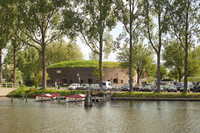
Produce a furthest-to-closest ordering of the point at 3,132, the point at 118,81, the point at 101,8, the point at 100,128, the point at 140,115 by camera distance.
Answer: the point at 118,81 → the point at 101,8 → the point at 140,115 → the point at 100,128 → the point at 3,132

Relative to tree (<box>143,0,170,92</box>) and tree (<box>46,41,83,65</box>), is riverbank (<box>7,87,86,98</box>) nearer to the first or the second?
tree (<box>143,0,170,92</box>)

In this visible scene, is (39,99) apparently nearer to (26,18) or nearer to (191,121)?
(26,18)

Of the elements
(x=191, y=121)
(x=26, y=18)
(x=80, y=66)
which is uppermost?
(x=26, y=18)

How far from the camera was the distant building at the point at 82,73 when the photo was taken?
84375 mm

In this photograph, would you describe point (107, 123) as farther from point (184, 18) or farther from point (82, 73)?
point (82, 73)

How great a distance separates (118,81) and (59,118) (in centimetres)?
5887

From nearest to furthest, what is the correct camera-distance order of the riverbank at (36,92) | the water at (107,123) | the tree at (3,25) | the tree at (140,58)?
1. the water at (107,123)
2. the tree at (3,25)
3. the riverbank at (36,92)
4. the tree at (140,58)

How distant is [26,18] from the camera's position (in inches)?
1992

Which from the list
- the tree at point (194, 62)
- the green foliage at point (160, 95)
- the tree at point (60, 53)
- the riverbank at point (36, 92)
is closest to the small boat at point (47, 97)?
the riverbank at point (36, 92)

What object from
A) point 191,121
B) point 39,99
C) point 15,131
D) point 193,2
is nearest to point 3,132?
point 15,131

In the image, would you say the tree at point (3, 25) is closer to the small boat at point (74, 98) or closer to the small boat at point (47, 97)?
the small boat at point (47, 97)

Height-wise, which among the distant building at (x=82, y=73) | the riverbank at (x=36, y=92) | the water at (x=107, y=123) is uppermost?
the distant building at (x=82, y=73)

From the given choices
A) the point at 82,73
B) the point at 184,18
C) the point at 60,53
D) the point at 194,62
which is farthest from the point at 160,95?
the point at 60,53

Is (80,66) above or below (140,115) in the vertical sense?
above
